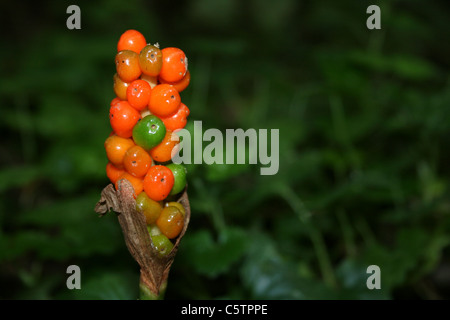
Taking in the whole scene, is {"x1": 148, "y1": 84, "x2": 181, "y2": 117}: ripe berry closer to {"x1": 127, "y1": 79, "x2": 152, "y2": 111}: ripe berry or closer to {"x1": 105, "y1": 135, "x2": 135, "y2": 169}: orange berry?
{"x1": 127, "y1": 79, "x2": 152, "y2": 111}: ripe berry

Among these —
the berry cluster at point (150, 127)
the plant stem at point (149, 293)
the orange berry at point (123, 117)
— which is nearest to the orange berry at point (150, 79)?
the berry cluster at point (150, 127)

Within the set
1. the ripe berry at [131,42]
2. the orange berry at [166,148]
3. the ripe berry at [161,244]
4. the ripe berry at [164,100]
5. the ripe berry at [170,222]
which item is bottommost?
the ripe berry at [161,244]

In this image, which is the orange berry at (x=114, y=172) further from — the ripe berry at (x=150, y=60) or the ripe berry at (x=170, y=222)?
the ripe berry at (x=150, y=60)

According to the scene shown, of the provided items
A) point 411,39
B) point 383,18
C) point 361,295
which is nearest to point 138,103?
point 361,295

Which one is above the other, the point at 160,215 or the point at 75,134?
the point at 75,134

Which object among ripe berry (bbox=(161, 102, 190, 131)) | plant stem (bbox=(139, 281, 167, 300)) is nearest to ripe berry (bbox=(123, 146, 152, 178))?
ripe berry (bbox=(161, 102, 190, 131))

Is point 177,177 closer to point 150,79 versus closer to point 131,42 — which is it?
point 150,79
